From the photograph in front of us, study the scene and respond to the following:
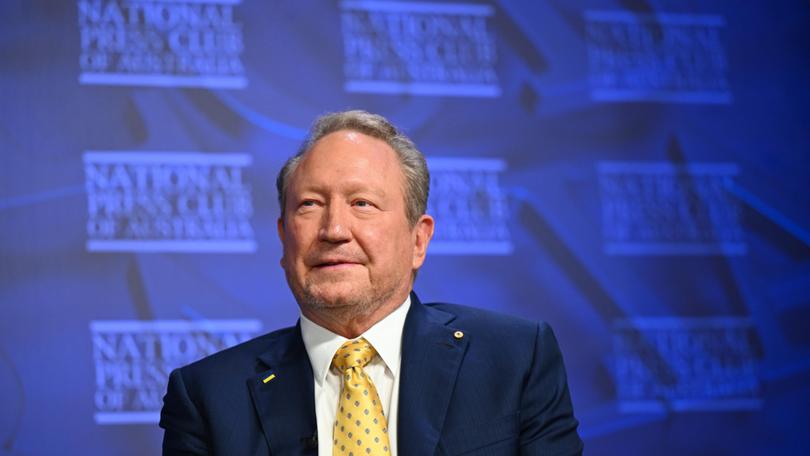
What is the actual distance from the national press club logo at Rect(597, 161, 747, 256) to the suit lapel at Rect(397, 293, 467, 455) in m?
1.74

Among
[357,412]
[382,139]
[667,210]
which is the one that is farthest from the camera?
[667,210]

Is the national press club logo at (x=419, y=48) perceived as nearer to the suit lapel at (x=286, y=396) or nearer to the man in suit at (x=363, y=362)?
the man in suit at (x=363, y=362)

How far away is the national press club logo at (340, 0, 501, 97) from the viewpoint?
3.99 metres

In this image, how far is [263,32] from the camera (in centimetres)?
396

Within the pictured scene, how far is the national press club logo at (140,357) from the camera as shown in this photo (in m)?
3.63

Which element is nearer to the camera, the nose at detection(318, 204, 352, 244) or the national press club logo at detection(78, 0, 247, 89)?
the nose at detection(318, 204, 352, 244)

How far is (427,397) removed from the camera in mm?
2309

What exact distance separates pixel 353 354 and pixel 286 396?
0.18 m

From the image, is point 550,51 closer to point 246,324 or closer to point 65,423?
point 246,324

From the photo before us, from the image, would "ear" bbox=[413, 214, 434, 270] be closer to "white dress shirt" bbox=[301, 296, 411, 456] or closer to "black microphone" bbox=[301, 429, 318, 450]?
"white dress shirt" bbox=[301, 296, 411, 456]

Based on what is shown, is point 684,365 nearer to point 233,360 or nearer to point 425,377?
point 425,377

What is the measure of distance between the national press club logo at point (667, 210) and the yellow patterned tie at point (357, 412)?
76.1 inches

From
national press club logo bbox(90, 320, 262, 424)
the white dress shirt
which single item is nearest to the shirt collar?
the white dress shirt

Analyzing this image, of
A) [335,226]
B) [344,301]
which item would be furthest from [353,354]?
[335,226]
